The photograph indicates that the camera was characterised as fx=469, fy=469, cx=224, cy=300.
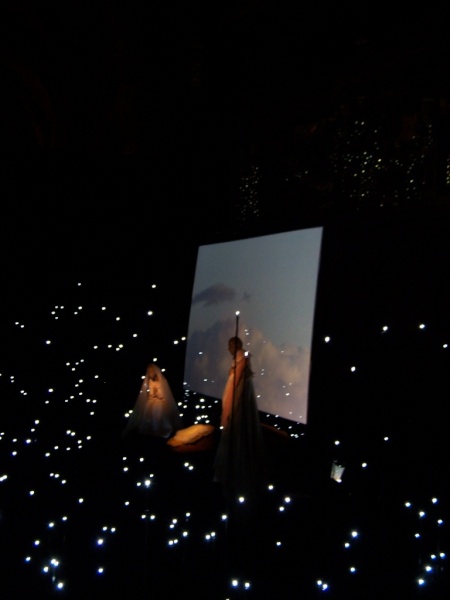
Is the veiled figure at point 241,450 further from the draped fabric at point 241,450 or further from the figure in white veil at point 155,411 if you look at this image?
the figure in white veil at point 155,411

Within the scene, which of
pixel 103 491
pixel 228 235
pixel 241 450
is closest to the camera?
pixel 241 450

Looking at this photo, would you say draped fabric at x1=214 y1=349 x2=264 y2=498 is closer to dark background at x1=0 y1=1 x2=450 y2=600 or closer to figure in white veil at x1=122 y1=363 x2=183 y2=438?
dark background at x1=0 y1=1 x2=450 y2=600

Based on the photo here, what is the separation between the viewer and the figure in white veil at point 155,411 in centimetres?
439

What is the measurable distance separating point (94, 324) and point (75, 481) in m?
1.83

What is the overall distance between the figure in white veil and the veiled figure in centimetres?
140

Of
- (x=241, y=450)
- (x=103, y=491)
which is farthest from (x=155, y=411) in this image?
(x=241, y=450)

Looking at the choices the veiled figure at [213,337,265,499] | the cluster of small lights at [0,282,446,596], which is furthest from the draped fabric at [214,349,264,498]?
the cluster of small lights at [0,282,446,596]

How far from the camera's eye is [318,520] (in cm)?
285

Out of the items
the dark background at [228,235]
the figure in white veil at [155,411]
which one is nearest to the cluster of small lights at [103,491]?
the dark background at [228,235]

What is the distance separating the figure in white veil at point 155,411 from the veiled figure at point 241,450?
55.2 inches

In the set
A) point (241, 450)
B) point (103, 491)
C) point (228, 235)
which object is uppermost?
point (228, 235)

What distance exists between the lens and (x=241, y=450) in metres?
3.01

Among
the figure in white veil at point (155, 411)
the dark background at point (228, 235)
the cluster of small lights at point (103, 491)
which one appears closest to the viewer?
the cluster of small lights at point (103, 491)

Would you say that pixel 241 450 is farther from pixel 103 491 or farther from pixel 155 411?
pixel 155 411
